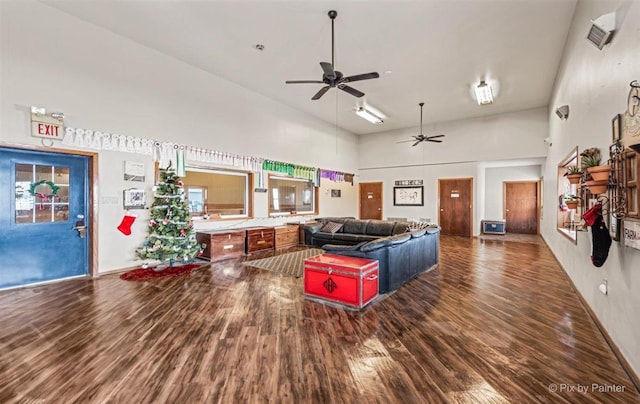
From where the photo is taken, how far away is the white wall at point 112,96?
387 centimetres

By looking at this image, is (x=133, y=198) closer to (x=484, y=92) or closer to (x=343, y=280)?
(x=343, y=280)

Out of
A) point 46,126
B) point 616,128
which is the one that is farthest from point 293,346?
point 46,126

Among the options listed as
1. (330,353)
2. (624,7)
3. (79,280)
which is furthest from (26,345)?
(624,7)

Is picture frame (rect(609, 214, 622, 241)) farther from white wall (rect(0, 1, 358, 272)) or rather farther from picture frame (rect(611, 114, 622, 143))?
white wall (rect(0, 1, 358, 272))

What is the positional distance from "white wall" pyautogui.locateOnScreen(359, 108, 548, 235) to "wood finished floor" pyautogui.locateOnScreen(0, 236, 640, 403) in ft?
Answer: 19.9

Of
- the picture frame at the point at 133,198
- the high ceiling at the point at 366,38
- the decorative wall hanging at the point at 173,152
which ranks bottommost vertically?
the picture frame at the point at 133,198

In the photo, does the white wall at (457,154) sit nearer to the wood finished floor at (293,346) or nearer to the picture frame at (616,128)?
the wood finished floor at (293,346)

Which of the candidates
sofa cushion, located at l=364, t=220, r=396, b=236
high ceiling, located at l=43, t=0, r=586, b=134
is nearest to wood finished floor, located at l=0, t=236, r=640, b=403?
sofa cushion, located at l=364, t=220, r=396, b=236

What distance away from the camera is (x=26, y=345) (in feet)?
8.07

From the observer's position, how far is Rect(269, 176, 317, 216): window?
8141mm

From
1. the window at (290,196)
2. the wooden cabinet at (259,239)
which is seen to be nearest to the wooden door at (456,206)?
the window at (290,196)

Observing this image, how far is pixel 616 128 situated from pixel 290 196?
7.31 m

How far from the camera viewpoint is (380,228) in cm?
731

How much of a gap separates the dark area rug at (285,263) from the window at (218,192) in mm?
1718
